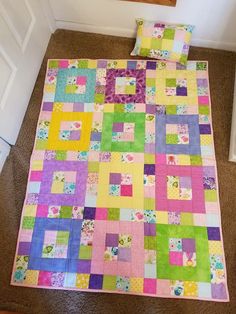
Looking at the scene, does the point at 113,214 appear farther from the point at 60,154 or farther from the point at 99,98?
the point at 99,98

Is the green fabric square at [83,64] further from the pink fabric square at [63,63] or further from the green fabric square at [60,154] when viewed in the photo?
the green fabric square at [60,154]

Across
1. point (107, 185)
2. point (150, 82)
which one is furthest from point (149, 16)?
point (107, 185)

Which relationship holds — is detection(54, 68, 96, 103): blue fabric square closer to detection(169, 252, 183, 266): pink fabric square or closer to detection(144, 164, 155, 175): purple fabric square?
detection(144, 164, 155, 175): purple fabric square

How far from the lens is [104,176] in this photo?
59.1 inches

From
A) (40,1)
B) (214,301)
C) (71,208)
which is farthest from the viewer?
(40,1)

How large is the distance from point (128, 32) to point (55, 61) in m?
0.48

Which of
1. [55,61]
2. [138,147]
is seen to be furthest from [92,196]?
[55,61]

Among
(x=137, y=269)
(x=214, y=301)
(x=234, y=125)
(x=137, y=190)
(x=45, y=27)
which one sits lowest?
(x=214, y=301)

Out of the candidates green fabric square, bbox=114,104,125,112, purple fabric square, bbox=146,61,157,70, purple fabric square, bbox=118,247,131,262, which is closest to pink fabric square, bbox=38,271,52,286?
purple fabric square, bbox=118,247,131,262

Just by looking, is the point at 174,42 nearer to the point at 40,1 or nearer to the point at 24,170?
the point at 40,1

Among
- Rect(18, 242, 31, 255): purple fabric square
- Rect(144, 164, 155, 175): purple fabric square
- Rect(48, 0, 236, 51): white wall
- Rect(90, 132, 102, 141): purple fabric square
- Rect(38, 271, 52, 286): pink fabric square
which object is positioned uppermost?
Rect(48, 0, 236, 51): white wall

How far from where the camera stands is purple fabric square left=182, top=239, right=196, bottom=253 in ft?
4.42

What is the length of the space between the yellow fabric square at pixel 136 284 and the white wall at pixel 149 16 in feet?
4.49

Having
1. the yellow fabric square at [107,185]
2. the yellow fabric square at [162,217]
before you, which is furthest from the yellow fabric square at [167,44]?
the yellow fabric square at [162,217]
